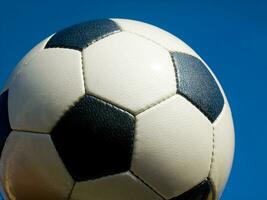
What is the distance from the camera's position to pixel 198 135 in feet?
7.22

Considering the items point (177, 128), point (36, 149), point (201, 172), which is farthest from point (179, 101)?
point (36, 149)

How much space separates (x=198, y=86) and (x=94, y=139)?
2.02 feet

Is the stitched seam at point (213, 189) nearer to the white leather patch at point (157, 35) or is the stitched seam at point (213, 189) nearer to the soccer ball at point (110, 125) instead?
the soccer ball at point (110, 125)

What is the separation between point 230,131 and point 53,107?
3.16 ft

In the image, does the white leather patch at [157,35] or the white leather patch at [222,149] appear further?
the white leather patch at [157,35]

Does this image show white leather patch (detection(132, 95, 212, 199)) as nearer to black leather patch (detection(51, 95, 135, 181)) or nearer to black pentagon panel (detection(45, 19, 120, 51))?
black leather patch (detection(51, 95, 135, 181))

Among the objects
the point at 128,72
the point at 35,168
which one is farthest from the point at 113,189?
the point at 128,72

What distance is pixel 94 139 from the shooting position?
2037 millimetres

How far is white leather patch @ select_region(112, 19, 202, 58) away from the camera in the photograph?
8.02ft

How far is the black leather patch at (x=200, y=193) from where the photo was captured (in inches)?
87.3

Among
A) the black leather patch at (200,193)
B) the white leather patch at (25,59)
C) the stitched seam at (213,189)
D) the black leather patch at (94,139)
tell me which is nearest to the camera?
the black leather patch at (94,139)

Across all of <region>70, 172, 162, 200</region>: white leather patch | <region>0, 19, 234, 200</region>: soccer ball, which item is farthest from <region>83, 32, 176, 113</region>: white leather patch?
<region>70, 172, 162, 200</region>: white leather patch

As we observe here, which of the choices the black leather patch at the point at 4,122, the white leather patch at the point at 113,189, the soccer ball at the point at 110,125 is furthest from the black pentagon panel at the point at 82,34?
the white leather patch at the point at 113,189

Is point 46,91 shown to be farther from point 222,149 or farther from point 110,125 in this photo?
point 222,149
